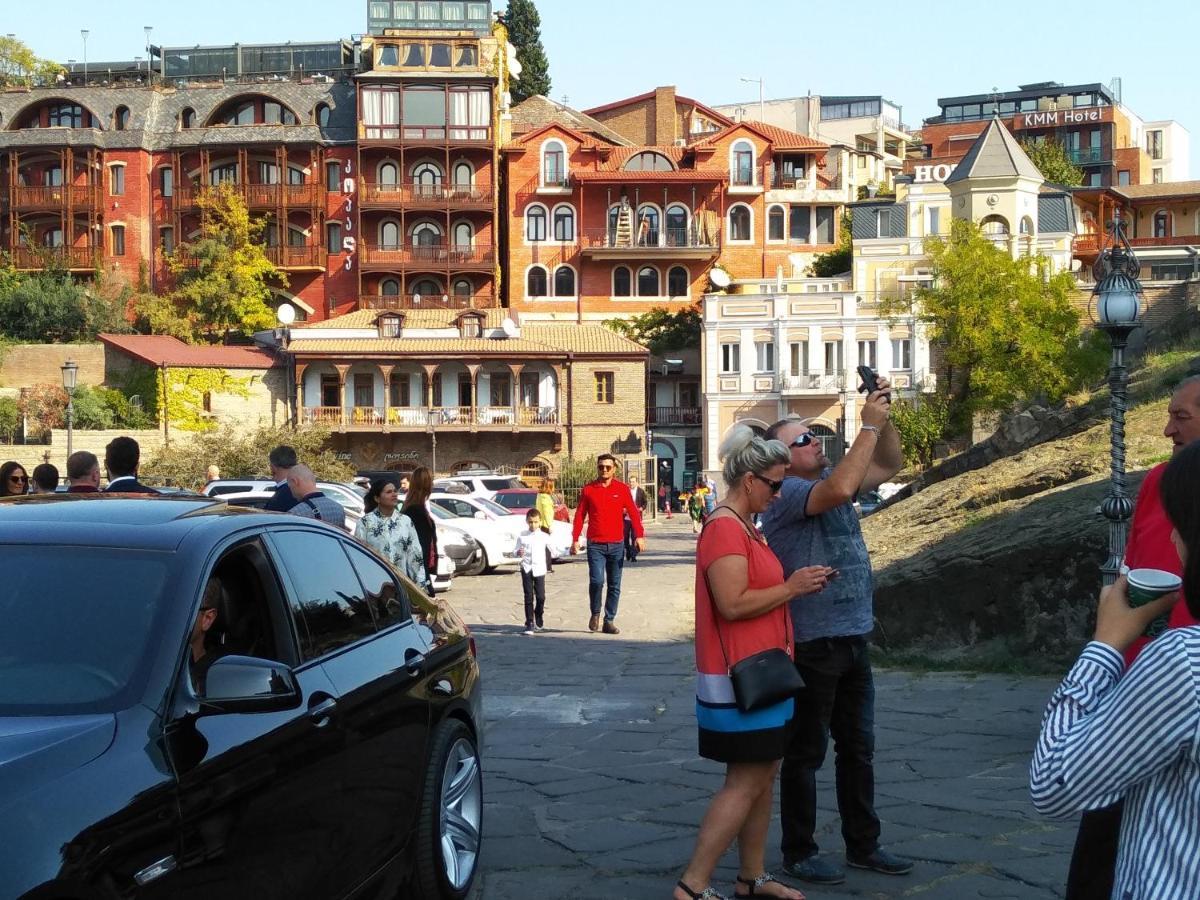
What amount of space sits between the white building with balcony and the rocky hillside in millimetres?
47859

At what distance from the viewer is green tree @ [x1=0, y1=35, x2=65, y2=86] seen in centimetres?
7744

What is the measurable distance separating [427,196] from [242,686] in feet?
213

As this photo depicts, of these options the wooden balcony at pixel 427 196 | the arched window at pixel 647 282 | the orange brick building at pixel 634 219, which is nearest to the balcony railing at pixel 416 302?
the orange brick building at pixel 634 219

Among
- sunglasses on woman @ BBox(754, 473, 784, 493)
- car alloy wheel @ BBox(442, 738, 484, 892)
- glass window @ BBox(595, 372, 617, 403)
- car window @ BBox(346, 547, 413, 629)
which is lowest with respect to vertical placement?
car alloy wheel @ BBox(442, 738, 484, 892)

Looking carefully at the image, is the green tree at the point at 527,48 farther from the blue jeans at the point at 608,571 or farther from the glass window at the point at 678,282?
the blue jeans at the point at 608,571

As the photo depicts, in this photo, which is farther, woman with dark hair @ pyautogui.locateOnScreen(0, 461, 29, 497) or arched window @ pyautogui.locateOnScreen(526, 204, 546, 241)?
arched window @ pyautogui.locateOnScreen(526, 204, 546, 241)

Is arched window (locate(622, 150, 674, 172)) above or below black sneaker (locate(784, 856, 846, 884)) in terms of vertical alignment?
above

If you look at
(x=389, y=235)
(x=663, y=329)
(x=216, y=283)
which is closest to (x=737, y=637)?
(x=216, y=283)

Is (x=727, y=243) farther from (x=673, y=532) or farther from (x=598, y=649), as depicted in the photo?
(x=598, y=649)

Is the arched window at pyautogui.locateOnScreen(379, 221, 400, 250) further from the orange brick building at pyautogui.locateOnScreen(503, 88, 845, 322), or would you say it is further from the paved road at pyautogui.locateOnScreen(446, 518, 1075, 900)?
the paved road at pyautogui.locateOnScreen(446, 518, 1075, 900)

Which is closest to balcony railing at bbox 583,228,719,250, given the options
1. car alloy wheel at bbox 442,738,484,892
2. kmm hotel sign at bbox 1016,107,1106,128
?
kmm hotel sign at bbox 1016,107,1106,128

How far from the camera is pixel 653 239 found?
69688mm

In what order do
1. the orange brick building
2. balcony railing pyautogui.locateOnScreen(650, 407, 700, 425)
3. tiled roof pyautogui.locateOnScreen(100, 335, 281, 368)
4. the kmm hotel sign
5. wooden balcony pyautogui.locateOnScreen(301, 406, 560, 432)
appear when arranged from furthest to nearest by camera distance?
the kmm hotel sign → the orange brick building → balcony railing pyautogui.locateOnScreen(650, 407, 700, 425) → wooden balcony pyautogui.locateOnScreen(301, 406, 560, 432) → tiled roof pyautogui.locateOnScreen(100, 335, 281, 368)

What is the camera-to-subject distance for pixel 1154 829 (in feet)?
8.32
